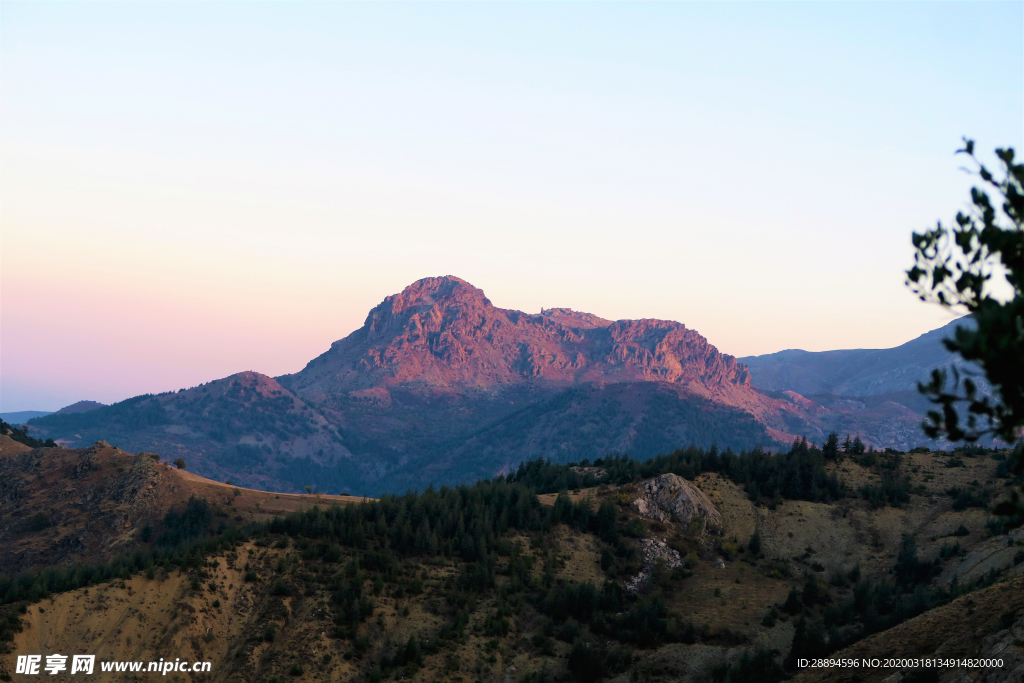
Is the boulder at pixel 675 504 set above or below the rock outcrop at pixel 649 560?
above

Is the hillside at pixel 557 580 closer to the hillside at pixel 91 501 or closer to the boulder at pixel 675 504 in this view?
the boulder at pixel 675 504

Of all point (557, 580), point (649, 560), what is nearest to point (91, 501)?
point (557, 580)

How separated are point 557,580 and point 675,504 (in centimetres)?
2163

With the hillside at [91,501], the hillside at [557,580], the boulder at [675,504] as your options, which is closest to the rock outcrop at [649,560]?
the hillside at [557,580]

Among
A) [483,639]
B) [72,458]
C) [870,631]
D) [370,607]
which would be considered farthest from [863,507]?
[72,458]

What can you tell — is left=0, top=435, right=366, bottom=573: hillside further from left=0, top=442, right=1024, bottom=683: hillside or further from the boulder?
the boulder

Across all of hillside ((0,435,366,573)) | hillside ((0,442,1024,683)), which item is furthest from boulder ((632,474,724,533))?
hillside ((0,435,366,573))

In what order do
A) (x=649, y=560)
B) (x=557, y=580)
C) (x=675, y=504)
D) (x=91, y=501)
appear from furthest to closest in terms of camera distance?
(x=91, y=501) < (x=675, y=504) < (x=649, y=560) < (x=557, y=580)

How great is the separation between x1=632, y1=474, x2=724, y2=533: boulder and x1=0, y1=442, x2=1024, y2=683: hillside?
274 mm

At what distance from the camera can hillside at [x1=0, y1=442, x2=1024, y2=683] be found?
5972 cm

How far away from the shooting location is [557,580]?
7838cm

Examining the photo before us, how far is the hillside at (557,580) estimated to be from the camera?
59.7 meters

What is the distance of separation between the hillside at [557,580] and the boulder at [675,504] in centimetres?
27

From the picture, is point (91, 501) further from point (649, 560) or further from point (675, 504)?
point (675, 504)
